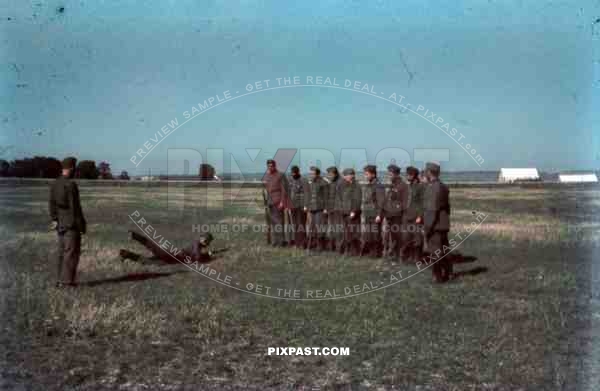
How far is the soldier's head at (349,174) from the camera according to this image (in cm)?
1145

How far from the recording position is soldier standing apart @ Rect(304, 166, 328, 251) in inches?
482

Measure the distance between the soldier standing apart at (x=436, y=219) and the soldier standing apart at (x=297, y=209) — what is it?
450 centimetres

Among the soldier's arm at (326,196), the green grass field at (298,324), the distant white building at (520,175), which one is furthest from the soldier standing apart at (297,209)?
the distant white building at (520,175)

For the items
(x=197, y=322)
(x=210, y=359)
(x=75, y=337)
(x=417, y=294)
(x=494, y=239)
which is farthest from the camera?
(x=494, y=239)

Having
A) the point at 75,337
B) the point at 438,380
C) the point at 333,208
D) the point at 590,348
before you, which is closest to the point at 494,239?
the point at 333,208

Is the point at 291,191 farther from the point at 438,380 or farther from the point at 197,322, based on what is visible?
the point at 438,380

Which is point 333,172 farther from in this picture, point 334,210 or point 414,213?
point 414,213

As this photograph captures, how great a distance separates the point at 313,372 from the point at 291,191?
26.4 feet

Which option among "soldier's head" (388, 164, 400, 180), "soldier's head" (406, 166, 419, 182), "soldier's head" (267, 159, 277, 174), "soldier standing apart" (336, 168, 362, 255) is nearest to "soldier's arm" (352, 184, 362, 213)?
"soldier standing apart" (336, 168, 362, 255)

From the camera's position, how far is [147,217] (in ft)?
68.0

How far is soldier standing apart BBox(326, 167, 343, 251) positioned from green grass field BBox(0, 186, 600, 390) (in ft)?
3.10

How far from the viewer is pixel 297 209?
13000mm

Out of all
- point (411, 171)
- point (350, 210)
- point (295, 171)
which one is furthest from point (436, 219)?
point (295, 171)

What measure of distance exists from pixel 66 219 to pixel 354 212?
20.0 feet
